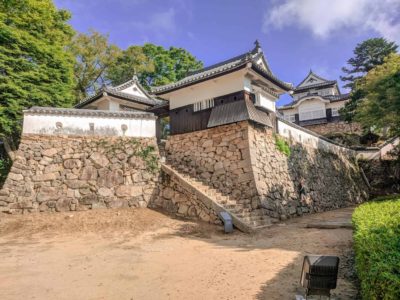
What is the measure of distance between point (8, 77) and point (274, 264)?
15341 millimetres

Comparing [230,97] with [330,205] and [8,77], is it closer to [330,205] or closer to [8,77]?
[330,205]

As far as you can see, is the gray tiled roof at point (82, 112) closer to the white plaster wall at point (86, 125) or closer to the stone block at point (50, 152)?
the white plaster wall at point (86, 125)

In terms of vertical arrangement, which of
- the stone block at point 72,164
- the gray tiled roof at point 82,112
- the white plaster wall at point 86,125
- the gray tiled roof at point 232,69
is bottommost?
the stone block at point 72,164

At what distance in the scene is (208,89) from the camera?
1466cm

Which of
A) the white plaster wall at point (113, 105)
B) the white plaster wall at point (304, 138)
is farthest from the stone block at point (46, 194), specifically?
the white plaster wall at point (304, 138)

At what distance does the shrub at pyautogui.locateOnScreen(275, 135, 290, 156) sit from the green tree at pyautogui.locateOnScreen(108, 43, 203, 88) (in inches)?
646

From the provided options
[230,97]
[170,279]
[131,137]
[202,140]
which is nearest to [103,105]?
[131,137]

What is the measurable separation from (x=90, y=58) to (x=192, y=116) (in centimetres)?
1634

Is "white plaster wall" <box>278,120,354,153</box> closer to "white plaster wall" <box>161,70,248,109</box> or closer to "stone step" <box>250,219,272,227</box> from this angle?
"white plaster wall" <box>161,70,248,109</box>

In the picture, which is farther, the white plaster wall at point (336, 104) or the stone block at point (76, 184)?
the white plaster wall at point (336, 104)

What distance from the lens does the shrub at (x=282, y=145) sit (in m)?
14.9

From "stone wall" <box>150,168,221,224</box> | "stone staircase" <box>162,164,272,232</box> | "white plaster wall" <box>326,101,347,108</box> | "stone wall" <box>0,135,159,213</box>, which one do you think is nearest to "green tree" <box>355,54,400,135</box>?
"stone staircase" <box>162,164,272,232</box>

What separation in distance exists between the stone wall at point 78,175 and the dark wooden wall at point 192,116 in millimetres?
2949

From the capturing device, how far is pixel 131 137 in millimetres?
13352
